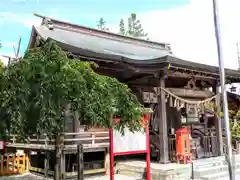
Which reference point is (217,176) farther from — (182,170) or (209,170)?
(182,170)

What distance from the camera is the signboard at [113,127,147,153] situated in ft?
24.4

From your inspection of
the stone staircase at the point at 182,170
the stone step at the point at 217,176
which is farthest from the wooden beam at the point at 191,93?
the stone step at the point at 217,176

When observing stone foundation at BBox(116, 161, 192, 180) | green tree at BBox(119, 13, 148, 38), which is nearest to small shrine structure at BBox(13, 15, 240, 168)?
stone foundation at BBox(116, 161, 192, 180)

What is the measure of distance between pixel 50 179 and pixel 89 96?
618 centimetres

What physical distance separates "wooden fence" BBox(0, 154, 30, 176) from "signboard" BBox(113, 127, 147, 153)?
573 centimetres

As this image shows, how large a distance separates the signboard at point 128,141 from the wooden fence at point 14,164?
573cm

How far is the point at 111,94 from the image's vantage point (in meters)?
5.70

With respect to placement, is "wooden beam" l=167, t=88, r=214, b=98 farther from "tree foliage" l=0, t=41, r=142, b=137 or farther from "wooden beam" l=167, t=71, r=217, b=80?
"tree foliage" l=0, t=41, r=142, b=137

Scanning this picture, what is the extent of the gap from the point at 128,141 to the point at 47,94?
3.24 m

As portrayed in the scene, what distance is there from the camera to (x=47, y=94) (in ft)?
16.4

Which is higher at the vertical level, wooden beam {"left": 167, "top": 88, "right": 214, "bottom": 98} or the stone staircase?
wooden beam {"left": 167, "top": 88, "right": 214, "bottom": 98}

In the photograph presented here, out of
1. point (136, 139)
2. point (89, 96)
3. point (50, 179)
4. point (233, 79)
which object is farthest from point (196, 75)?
point (89, 96)

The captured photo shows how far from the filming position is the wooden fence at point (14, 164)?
1162 centimetres

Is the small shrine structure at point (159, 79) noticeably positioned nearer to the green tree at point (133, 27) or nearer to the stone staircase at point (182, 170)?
the stone staircase at point (182, 170)
